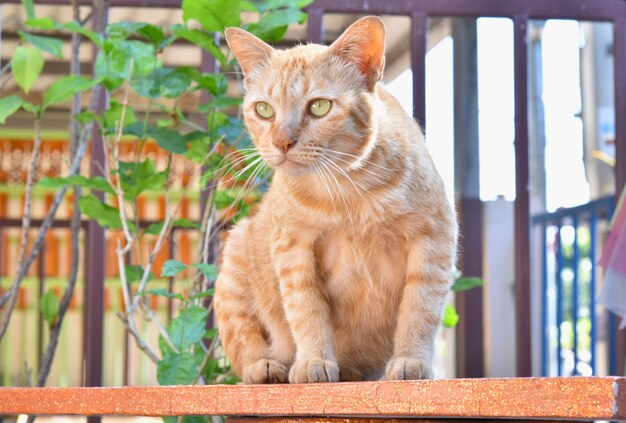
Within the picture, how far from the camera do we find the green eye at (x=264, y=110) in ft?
5.23

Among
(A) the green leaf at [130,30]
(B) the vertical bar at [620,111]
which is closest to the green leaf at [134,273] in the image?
(A) the green leaf at [130,30]

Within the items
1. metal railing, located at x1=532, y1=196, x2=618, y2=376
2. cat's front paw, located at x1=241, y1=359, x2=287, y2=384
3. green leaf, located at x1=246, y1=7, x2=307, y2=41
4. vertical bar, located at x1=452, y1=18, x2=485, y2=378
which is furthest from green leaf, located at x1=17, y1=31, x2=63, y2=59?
metal railing, located at x1=532, y1=196, x2=618, y2=376

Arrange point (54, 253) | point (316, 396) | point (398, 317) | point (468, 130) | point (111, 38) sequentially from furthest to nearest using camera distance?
point (54, 253), point (468, 130), point (111, 38), point (398, 317), point (316, 396)

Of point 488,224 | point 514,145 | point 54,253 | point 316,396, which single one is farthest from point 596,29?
point 316,396

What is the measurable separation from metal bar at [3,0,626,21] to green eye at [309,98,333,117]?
2.10 feet

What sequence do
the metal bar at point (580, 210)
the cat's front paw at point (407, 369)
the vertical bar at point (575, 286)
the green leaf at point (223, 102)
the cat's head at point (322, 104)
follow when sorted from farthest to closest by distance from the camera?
the vertical bar at point (575, 286) < the metal bar at point (580, 210) < the green leaf at point (223, 102) < the cat's head at point (322, 104) < the cat's front paw at point (407, 369)

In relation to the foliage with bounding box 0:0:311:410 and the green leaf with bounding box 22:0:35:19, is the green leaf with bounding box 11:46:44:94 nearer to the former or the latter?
the foliage with bounding box 0:0:311:410

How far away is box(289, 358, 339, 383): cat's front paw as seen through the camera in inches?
57.3

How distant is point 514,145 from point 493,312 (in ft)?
6.71

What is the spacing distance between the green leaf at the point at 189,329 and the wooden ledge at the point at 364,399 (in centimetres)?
57

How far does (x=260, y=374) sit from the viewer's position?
1.57 metres

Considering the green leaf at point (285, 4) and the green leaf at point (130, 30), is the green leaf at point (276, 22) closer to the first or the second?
the green leaf at point (285, 4)

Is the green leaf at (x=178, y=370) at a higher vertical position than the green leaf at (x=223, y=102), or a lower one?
lower

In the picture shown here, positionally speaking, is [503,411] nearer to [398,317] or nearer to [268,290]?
[398,317]
